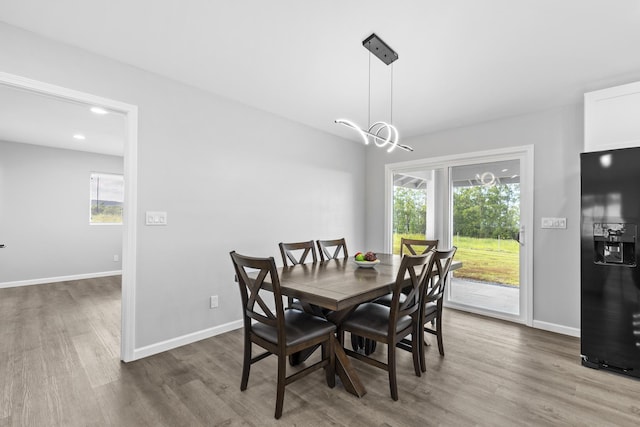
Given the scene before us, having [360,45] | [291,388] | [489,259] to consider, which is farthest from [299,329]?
[489,259]

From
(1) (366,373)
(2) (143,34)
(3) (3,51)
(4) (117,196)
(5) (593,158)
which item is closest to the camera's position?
(3) (3,51)

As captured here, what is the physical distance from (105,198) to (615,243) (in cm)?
775

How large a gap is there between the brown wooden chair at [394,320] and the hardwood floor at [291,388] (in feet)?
0.76

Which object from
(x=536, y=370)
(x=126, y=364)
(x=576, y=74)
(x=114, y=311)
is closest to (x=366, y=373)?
(x=536, y=370)

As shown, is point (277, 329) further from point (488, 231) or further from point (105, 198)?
point (105, 198)

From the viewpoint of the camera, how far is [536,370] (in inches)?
93.6

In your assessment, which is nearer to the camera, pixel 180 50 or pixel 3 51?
pixel 3 51

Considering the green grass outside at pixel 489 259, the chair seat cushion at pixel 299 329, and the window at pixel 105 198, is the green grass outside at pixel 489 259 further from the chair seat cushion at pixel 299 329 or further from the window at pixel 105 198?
the window at pixel 105 198

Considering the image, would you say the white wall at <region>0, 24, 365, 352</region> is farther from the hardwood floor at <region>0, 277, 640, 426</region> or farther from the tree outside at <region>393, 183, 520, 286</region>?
the tree outside at <region>393, 183, 520, 286</region>

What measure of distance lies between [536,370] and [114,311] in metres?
4.59

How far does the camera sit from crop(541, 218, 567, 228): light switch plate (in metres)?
3.21

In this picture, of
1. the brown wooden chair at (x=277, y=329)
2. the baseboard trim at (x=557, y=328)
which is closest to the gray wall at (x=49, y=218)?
the brown wooden chair at (x=277, y=329)

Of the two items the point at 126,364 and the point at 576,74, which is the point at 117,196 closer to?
the point at 126,364

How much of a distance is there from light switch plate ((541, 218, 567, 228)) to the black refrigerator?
0.75 meters
